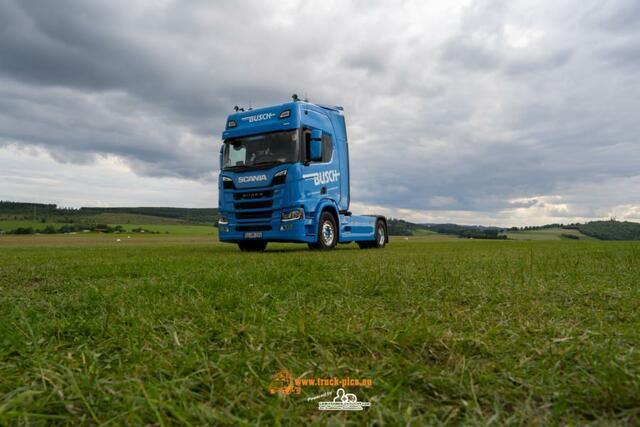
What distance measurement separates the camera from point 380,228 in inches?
775

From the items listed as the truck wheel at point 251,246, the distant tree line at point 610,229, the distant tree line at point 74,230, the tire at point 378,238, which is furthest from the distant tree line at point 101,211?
the truck wheel at point 251,246

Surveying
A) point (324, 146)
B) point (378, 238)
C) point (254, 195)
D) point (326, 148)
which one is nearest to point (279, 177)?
point (254, 195)

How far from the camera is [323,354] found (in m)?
2.04

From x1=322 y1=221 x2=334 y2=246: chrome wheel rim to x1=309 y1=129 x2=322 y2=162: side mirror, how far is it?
2.35 meters

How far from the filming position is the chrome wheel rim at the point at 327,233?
1424 centimetres

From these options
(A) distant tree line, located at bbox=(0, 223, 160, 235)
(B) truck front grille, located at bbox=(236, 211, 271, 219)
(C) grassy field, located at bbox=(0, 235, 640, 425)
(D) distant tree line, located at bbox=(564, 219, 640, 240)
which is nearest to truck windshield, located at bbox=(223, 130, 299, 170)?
(B) truck front grille, located at bbox=(236, 211, 271, 219)

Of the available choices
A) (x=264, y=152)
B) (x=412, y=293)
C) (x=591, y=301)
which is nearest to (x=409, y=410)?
(x=412, y=293)

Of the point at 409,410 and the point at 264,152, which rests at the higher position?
the point at 264,152

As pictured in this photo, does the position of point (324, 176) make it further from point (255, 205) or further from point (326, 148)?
point (255, 205)

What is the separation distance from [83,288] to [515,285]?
13.7 ft

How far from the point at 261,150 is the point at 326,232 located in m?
3.46

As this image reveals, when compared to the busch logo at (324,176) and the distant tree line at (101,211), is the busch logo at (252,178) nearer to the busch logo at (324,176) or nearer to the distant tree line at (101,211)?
the busch logo at (324,176)

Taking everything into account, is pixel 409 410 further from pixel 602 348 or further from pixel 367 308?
pixel 367 308

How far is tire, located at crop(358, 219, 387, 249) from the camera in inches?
755
